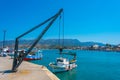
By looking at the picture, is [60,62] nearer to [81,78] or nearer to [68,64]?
[68,64]

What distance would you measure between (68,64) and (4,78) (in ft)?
99.4

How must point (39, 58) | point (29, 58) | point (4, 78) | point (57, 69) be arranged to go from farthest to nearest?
point (39, 58) < point (29, 58) < point (57, 69) < point (4, 78)

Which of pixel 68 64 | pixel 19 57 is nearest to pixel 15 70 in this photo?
pixel 19 57

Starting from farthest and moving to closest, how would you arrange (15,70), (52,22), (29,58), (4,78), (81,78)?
(29,58)
(81,78)
(52,22)
(15,70)
(4,78)

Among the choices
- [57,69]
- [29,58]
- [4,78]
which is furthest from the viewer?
[29,58]

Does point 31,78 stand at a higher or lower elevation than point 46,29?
lower

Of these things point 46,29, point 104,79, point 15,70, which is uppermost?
point 46,29

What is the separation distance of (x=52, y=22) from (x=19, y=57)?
6137mm

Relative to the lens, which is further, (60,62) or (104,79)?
(60,62)

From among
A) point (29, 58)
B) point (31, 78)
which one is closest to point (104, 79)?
point (31, 78)

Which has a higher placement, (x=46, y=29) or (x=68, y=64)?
(x=46, y=29)

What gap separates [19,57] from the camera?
101ft

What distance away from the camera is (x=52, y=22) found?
31.2 m

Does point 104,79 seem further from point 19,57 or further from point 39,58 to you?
point 39,58
